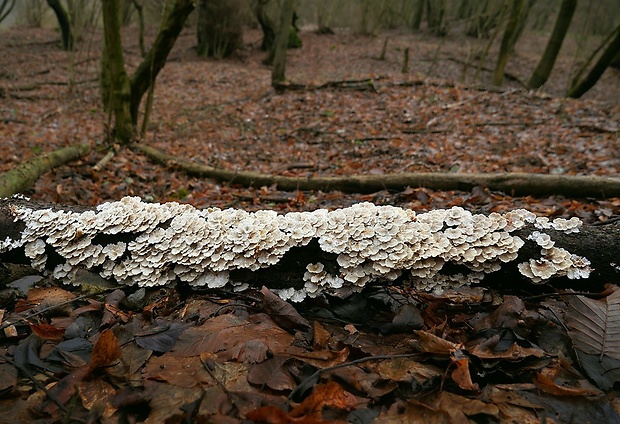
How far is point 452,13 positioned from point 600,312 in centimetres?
3337

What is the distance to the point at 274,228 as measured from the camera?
2.16 meters

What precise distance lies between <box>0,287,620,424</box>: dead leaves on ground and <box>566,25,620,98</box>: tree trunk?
9424 mm

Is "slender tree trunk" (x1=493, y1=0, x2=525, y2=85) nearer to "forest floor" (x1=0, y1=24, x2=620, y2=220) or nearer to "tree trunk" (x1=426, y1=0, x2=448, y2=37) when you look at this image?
"forest floor" (x1=0, y1=24, x2=620, y2=220)

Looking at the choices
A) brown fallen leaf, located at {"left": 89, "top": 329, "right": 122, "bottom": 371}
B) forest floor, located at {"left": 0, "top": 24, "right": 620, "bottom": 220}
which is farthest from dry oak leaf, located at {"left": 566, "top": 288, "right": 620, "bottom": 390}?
brown fallen leaf, located at {"left": 89, "top": 329, "right": 122, "bottom": 371}

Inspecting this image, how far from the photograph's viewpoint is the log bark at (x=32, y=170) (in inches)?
144

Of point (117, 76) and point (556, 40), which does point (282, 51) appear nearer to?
point (117, 76)

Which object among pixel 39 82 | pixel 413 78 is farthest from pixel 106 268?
pixel 39 82

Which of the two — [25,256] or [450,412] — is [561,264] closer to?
[450,412]

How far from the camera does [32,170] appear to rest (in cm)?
423

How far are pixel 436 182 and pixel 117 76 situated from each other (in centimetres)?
550

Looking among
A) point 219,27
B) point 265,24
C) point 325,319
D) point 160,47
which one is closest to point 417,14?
point 265,24

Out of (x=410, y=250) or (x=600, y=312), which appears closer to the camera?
(x=600, y=312)

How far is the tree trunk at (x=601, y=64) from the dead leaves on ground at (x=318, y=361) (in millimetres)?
9424

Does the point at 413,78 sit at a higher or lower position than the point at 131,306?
higher
